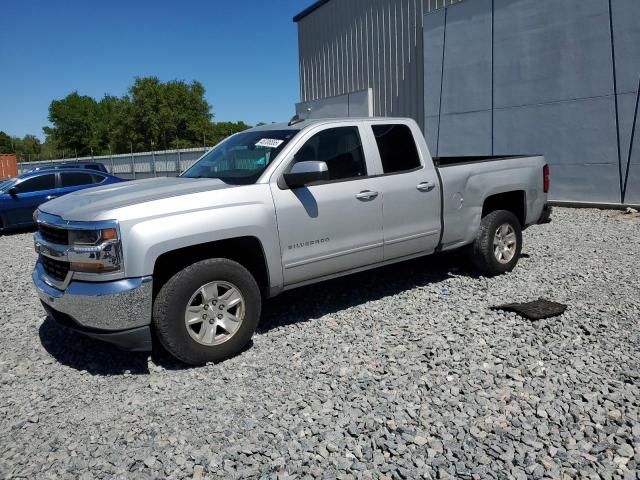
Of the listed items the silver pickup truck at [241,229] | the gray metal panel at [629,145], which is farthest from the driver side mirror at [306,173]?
the gray metal panel at [629,145]

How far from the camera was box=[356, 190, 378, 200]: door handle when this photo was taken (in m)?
4.72

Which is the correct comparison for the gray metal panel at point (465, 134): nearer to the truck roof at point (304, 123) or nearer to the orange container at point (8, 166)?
the truck roof at point (304, 123)

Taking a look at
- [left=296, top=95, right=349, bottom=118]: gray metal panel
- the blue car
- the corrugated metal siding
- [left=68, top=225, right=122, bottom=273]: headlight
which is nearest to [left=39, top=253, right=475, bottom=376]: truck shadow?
[left=68, top=225, right=122, bottom=273]: headlight

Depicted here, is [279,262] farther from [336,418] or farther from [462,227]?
[462,227]

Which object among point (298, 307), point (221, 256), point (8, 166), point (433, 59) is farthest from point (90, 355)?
point (8, 166)

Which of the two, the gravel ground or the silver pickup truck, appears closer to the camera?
the gravel ground

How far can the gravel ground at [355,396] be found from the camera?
277cm

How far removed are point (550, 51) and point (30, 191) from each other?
13.0 metres

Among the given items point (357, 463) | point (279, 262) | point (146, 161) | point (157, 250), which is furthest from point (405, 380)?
point (146, 161)

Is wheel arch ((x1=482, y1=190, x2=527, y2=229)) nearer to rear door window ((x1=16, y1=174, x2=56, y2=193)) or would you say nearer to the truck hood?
the truck hood

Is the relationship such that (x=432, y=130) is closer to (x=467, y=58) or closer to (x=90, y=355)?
(x=467, y=58)

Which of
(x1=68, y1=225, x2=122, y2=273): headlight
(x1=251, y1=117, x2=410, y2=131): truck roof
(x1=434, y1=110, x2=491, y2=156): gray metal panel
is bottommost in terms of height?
(x1=68, y1=225, x2=122, y2=273): headlight

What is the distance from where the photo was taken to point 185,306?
12.3 ft

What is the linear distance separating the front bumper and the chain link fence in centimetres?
2081
